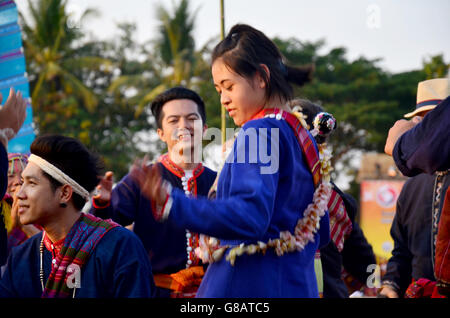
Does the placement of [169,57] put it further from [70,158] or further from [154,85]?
[70,158]

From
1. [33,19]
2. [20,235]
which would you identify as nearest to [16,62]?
[20,235]

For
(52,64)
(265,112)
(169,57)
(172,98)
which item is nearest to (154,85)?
(169,57)

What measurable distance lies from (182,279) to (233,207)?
168 cm

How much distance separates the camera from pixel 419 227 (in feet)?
12.2

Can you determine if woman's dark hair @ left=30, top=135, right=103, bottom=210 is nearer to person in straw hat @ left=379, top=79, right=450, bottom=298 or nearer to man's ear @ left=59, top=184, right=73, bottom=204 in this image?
man's ear @ left=59, top=184, right=73, bottom=204

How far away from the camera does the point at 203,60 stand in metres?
23.9

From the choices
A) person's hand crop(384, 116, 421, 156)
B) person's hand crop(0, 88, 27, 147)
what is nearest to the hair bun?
person's hand crop(384, 116, 421, 156)

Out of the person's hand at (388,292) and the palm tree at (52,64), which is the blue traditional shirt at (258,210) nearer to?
the person's hand at (388,292)

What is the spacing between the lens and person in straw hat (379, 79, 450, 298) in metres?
3.34

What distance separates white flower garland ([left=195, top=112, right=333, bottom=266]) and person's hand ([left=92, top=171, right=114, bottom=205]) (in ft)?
3.25

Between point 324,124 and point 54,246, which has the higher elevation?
point 324,124

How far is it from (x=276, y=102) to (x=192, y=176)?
5.67 feet

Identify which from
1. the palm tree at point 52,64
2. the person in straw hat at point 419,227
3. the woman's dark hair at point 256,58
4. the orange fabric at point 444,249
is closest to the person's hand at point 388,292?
the person in straw hat at point 419,227
